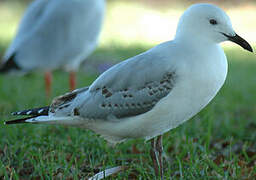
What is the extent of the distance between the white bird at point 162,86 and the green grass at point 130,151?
0.30 metres

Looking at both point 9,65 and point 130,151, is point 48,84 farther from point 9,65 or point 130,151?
point 130,151

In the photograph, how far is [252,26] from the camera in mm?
14969

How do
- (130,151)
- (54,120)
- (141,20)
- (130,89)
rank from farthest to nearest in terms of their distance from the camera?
1. (141,20)
2. (130,151)
3. (54,120)
4. (130,89)

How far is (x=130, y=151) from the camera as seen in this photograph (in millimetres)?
3824

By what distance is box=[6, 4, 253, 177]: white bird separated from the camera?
277 cm

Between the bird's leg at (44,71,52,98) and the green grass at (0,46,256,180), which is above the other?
the bird's leg at (44,71,52,98)

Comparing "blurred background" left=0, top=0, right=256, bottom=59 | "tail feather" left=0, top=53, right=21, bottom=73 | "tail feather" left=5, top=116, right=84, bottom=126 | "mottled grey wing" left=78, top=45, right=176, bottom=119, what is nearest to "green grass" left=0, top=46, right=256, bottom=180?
"tail feather" left=5, top=116, right=84, bottom=126

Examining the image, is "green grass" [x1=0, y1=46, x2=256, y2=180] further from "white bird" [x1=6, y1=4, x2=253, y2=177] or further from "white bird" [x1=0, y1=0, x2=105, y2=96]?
"white bird" [x1=0, y1=0, x2=105, y2=96]

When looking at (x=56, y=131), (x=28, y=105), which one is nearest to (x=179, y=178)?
(x=56, y=131)

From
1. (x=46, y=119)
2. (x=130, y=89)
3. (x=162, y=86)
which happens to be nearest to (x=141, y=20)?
(x=46, y=119)

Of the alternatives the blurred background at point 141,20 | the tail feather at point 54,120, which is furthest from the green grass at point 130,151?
the blurred background at point 141,20

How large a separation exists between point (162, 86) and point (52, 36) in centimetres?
337

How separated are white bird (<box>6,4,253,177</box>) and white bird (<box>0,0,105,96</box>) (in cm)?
283

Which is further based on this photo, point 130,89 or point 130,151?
point 130,151
